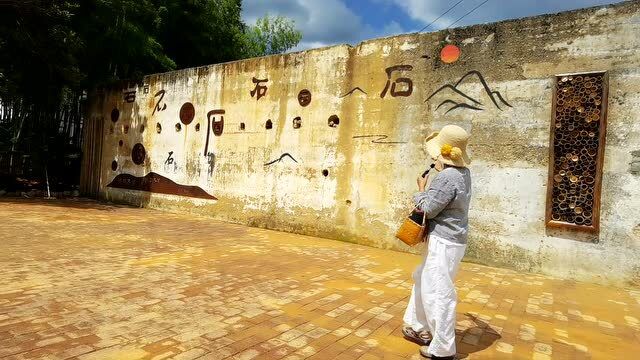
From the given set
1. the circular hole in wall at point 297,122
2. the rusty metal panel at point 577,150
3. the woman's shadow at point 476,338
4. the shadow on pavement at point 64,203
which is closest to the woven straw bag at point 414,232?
the woman's shadow at point 476,338

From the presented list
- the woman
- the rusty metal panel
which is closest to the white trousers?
the woman

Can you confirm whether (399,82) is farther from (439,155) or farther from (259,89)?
(439,155)

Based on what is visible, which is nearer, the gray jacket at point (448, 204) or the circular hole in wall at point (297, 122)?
the gray jacket at point (448, 204)

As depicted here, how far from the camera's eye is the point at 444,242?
2719 mm

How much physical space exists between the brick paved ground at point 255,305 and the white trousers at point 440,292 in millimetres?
254

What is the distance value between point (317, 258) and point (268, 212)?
9.01ft

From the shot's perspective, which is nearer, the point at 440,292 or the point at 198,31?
the point at 440,292

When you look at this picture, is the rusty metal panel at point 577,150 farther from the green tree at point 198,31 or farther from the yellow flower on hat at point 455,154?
the green tree at point 198,31

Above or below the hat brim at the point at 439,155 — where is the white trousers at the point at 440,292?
below

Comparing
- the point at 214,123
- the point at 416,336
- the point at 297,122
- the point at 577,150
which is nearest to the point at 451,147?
the point at 416,336

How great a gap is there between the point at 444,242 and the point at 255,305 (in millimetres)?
1648

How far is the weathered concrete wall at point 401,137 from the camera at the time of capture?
5.02 metres

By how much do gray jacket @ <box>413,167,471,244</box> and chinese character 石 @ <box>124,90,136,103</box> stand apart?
989 cm

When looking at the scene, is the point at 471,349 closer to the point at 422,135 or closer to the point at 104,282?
the point at 104,282
